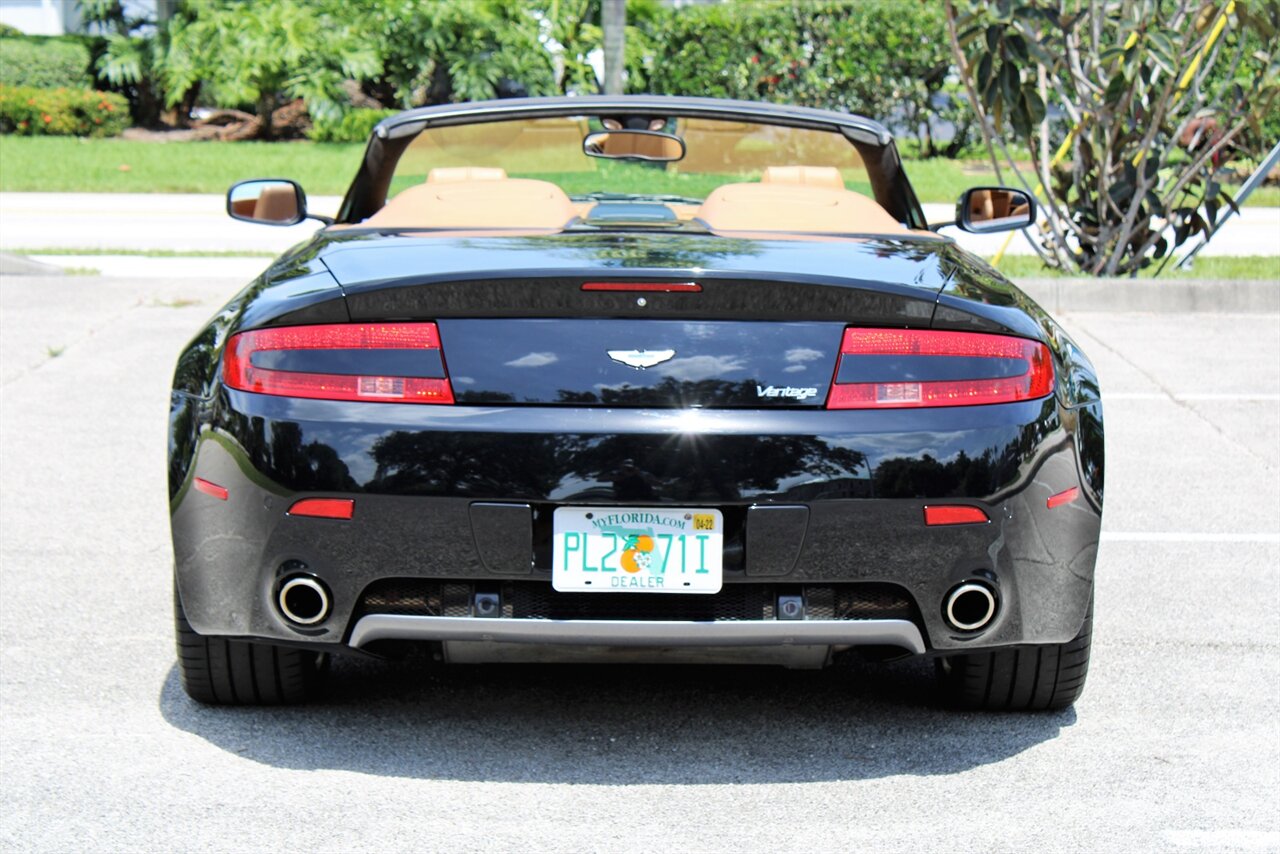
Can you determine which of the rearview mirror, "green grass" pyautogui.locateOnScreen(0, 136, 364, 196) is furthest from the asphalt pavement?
"green grass" pyautogui.locateOnScreen(0, 136, 364, 196)

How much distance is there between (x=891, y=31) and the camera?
2045cm

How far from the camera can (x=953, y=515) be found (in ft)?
11.7

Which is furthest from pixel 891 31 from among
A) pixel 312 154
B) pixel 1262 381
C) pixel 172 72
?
pixel 1262 381

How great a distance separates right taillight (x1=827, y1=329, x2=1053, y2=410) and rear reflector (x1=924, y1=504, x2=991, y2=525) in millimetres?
203

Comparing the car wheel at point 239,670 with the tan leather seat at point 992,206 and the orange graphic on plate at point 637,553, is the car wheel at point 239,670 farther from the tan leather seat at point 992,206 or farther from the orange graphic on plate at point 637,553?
the tan leather seat at point 992,206

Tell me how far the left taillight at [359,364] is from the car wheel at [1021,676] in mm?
1365

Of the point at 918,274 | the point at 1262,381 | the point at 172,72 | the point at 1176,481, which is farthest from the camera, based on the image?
the point at 172,72

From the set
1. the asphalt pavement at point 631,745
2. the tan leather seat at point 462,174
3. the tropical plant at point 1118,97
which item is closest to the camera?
the asphalt pavement at point 631,745

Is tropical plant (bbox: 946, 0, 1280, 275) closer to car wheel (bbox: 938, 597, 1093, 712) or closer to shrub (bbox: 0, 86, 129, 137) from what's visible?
car wheel (bbox: 938, 597, 1093, 712)

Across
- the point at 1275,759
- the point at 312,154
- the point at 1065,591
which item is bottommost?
the point at 312,154

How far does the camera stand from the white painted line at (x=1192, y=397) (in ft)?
27.8

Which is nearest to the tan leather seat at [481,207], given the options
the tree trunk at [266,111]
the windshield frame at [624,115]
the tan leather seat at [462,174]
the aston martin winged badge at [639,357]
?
the tan leather seat at [462,174]

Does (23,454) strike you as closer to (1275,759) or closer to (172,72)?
(1275,759)

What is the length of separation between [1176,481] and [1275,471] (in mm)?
471
